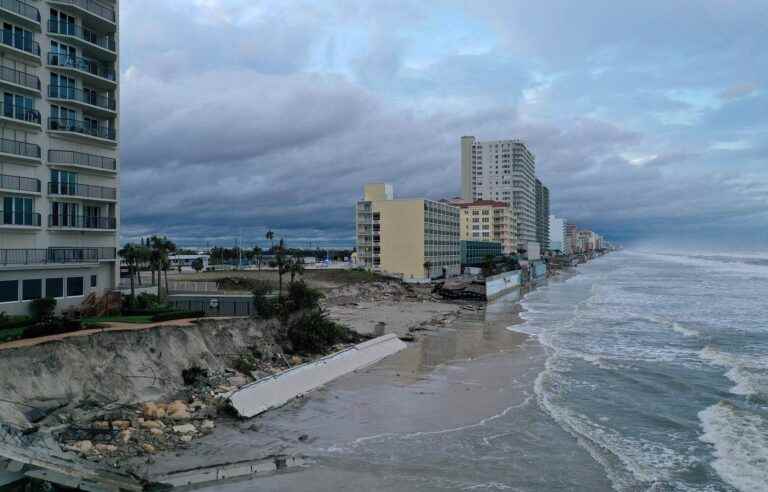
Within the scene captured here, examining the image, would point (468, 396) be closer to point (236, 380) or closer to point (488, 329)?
point (236, 380)

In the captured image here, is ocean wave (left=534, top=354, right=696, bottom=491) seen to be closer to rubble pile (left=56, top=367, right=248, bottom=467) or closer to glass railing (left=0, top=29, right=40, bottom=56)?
rubble pile (left=56, top=367, right=248, bottom=467)

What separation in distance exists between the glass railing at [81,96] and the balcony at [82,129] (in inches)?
48.7

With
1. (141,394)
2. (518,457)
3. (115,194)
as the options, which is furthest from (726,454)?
(115,194)

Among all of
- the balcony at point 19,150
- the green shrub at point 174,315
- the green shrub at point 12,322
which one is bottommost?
the green shrub at point 174,315

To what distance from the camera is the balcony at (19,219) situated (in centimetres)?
2766

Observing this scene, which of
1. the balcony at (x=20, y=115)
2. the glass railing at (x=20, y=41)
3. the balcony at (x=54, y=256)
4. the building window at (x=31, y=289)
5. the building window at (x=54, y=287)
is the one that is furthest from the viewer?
the building window at (x=54, y=287)

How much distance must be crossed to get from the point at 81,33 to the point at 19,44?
4.14 meters

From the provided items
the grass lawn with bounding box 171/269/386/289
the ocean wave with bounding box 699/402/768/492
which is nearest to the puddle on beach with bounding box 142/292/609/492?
the ocean wave with bounding box 699/402/768/492

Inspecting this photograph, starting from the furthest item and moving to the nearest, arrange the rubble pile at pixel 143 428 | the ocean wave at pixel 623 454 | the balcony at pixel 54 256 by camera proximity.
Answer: the balcony at pixel 54 256, the rubble pile at pixel 143 428, the ocean wave at pixel 623 454

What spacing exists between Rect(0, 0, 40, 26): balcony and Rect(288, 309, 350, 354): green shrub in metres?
21.2

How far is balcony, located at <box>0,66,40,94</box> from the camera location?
27689 mm

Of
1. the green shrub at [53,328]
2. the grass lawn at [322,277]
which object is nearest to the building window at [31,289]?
the green shrub at [53,328]

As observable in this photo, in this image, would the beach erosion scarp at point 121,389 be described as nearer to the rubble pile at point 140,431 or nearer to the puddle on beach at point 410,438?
the rubble pile at point 140,431

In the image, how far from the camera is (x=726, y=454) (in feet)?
56.7
